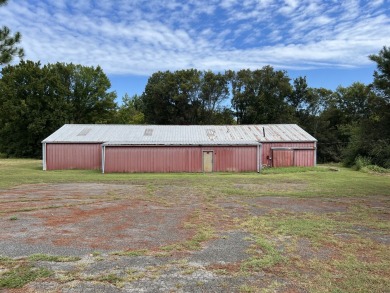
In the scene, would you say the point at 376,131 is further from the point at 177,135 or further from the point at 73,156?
the point at 73,156

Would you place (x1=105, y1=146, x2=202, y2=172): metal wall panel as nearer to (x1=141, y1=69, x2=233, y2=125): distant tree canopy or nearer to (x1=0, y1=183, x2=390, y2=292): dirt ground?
(x1=0, y1=183, x2=390, y2=292): dirt ground

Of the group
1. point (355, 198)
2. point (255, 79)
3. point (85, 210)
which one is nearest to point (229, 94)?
point (255, 79)

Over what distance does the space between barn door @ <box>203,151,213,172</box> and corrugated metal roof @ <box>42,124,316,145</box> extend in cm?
88

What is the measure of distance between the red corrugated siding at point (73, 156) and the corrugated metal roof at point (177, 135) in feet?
1.64

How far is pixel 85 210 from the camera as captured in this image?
9.71 meters

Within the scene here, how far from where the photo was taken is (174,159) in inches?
999

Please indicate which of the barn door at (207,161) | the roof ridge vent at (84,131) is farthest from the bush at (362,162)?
the roof ridge vent at (84,131)

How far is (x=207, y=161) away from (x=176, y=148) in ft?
8.50

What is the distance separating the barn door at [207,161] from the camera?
2556 centimetres

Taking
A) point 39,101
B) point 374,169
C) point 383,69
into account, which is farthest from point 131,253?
point 39,101

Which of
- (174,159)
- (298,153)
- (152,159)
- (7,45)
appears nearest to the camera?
(7,45)

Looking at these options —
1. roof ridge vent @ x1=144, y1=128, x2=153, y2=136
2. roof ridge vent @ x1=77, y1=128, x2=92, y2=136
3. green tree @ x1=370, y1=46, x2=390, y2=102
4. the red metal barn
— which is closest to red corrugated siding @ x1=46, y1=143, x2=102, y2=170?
the red metal barn

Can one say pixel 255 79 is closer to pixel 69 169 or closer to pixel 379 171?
pixel 379 171

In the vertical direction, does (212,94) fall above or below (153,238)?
above
